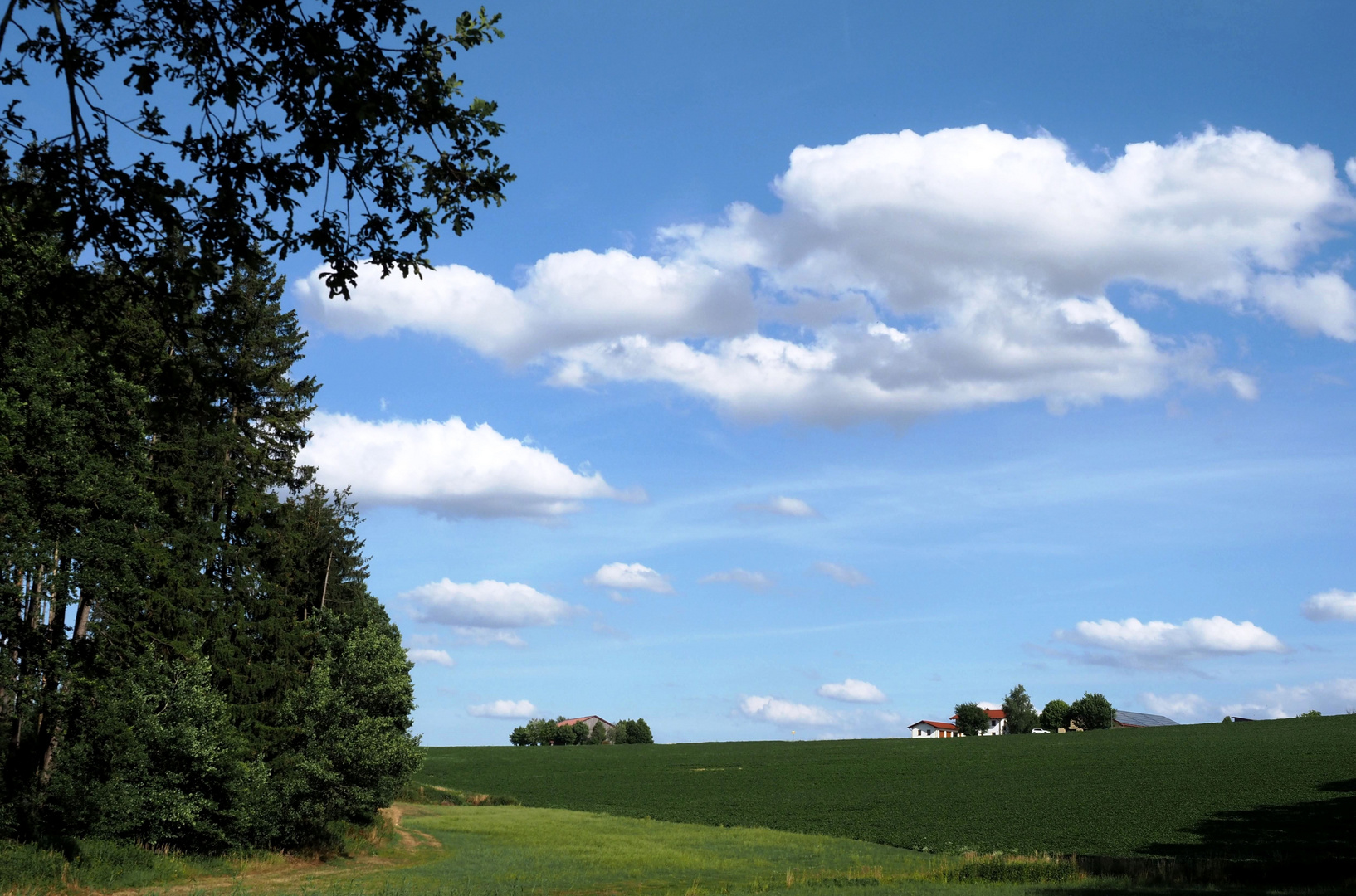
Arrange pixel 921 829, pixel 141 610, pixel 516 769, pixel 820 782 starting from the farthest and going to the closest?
pixel 516 769 → pixel 820 782 → pixel 921 829 → pixel 141 610

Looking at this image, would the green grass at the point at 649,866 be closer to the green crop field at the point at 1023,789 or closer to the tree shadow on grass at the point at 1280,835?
the green crop field at the point at 1023,789

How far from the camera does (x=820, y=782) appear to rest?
8500cm

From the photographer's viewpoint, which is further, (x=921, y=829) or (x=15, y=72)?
(x=921, y=829)

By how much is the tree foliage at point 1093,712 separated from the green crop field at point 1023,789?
37.9 metres

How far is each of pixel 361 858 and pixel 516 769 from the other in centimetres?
7289

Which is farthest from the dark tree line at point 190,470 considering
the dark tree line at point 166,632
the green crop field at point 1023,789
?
the green crop field at point 1023,789

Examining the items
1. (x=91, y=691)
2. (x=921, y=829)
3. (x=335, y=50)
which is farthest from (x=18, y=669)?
(x=921, y=829)

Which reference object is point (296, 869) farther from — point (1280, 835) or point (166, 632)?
point (1280, 835)

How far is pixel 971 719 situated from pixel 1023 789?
95458 mm

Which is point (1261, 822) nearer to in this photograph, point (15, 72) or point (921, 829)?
point (921, 829)

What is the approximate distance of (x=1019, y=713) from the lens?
169 m

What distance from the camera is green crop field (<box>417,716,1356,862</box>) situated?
51.3 meters

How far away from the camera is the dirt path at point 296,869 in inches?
1201

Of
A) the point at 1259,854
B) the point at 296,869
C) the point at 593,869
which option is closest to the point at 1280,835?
the point at 1259,854
